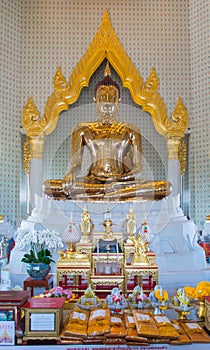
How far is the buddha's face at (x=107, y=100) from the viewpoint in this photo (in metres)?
6.03

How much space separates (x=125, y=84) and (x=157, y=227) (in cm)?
310

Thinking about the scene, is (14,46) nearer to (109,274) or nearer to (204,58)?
(204,58)

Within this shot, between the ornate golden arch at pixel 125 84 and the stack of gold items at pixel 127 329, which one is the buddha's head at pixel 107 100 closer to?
the ornate golden arch at pixel 125 84

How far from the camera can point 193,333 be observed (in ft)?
6.63

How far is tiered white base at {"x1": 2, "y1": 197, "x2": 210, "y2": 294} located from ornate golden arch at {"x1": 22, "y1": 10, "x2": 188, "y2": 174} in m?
1.87

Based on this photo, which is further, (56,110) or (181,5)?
(181,5)

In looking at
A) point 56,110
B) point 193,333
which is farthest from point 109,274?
point 56,110

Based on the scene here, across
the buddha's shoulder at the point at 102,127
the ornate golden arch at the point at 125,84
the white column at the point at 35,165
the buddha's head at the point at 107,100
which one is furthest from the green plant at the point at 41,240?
the ornate golden arch at the point at 125,84

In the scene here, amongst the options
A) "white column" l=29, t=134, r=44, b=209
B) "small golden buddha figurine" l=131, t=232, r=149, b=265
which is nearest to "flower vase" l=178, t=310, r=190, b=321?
"small golden buddha figurine" l=131, t=232, r=149, b=265

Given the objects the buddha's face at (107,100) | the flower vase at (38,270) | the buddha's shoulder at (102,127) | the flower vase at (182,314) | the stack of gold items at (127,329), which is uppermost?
the buddha's face at (107,100)

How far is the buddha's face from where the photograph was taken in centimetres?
603

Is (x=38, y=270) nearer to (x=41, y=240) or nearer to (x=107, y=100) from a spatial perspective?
(x=41, y=240)

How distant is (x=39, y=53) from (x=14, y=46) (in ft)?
1.37

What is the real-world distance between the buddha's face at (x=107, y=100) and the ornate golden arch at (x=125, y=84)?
825mm
